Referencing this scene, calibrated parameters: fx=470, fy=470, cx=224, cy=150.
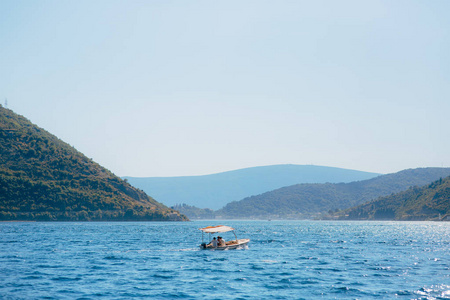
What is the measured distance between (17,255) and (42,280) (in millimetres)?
23381

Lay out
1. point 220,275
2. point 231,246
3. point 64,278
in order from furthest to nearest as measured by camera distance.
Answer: point 231,246
point 220,275
point 64,278

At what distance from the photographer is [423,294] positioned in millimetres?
38781

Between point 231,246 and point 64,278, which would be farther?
point 231,246

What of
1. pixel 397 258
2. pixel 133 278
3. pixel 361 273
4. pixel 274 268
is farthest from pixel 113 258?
pixel 397 258

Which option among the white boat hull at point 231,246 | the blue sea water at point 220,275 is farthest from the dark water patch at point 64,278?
the white boat hull at point 231,246

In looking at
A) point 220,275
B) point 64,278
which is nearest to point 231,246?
point 220,275

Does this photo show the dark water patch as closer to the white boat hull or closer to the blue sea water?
the blue sea water

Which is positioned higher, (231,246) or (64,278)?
(231,246)

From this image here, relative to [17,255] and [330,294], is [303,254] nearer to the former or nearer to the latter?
[330,294]

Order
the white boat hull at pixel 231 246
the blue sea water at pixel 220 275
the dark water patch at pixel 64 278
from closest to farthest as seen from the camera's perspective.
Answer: the blue sea water at pixel 220 275 → the dark water patch at pixel 64 278 → the white boat hull at pixel 231 246

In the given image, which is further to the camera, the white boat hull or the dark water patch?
the white boat hull

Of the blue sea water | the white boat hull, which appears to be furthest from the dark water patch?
the white boat hull

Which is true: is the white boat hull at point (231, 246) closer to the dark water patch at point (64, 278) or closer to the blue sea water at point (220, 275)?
the blue sea water at point (220, 275)

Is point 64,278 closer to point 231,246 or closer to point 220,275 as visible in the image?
point 220,275
